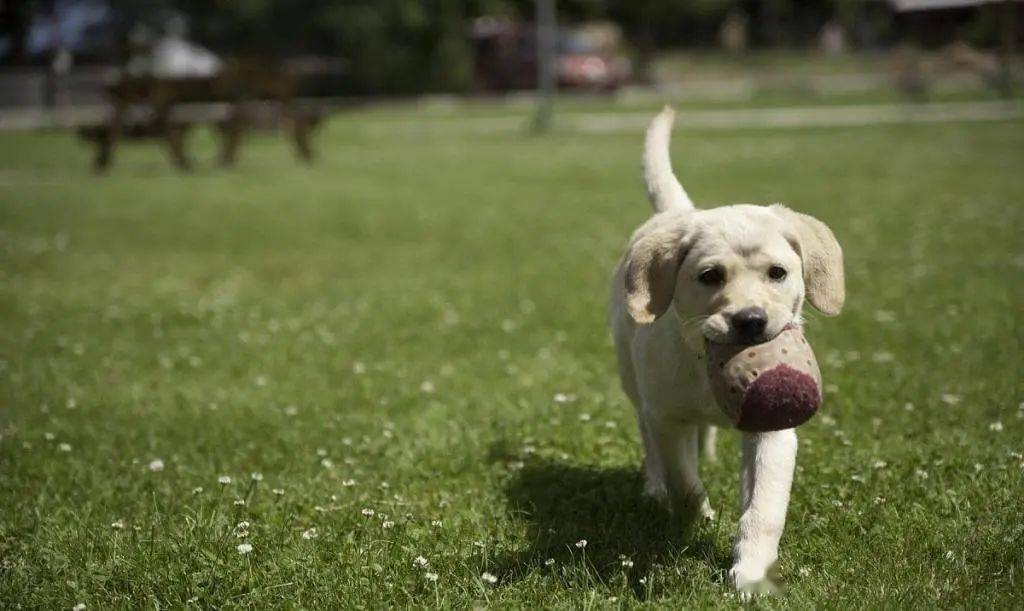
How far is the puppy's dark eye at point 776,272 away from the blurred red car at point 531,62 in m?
40.2

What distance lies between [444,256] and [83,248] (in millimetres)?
4663

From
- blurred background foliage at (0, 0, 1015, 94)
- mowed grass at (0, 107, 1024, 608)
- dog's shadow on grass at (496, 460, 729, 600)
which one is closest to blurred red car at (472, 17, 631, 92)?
blurred background foliage at (0, 0, 1015, 94)

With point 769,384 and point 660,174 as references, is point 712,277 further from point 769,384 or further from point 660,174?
point 660,174

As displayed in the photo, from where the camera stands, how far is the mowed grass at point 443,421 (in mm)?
4109

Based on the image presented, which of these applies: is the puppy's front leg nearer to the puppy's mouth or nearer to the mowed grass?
the mowed grass

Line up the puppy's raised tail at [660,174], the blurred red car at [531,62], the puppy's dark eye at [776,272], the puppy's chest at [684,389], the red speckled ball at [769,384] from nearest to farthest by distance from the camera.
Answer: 1. the red speckled ball at [769,384]
2. the puppy's dark eye at [776,272]
3. the puppy's chest at [684,389]
4. the puppy's raised tail at [660,174]
5. the blurred red car at [531,62]

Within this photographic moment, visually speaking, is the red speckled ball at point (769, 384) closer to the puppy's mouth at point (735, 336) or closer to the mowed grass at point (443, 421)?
the puppy's mouth at point (735, 336)

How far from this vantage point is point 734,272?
3.91 metres

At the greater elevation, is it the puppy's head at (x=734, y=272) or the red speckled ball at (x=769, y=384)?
the puppy's head at (x=734, y=272)

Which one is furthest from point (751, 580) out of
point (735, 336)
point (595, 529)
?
point (595, 529)

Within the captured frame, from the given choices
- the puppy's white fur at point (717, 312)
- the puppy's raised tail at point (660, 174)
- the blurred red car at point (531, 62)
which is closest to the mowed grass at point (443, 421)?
the puppy's white fur at point (717, 312)

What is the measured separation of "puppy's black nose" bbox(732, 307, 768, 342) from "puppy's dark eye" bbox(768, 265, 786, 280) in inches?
9.2

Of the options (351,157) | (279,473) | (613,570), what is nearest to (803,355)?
(613,570)

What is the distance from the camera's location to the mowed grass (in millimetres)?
4109
